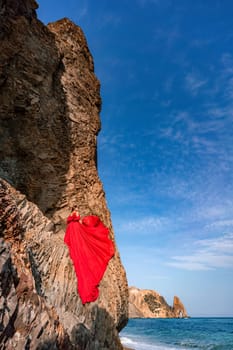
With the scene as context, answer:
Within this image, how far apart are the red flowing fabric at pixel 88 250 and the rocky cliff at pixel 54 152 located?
250 millimetres

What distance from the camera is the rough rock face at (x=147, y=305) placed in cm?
11893

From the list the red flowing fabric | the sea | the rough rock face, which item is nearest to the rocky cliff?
the red flowing fabric

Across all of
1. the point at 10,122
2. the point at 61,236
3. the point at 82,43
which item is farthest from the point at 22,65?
the point at 61,236

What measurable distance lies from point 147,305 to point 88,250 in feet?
401

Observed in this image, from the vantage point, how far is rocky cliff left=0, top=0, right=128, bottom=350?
793 cm

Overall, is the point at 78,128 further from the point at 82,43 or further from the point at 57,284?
the point at 57,284

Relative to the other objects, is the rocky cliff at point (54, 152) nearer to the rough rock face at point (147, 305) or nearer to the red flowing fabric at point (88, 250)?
the red flowing fabric at point (88, 250)

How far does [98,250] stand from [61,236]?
4.51 feet

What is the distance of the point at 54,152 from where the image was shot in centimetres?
1078

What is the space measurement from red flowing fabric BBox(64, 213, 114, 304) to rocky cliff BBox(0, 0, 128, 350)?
0.25 metres

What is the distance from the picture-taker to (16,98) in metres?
10.1

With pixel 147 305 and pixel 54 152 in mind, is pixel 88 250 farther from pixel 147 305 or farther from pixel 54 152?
pixel 147 305

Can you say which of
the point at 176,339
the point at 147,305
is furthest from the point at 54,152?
the point at 147,305

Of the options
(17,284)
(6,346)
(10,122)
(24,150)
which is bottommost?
(6,346)
